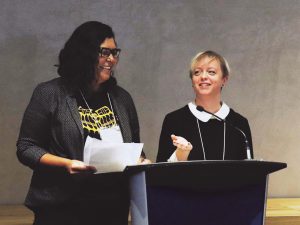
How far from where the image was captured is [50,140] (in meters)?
2.08

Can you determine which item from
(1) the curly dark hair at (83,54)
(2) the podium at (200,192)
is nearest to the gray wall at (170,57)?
(1) the curly dark hair at (83,54)

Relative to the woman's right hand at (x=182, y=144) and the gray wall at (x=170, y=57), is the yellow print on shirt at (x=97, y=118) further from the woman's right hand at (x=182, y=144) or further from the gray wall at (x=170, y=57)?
the gray wall at (x=170, y=57)

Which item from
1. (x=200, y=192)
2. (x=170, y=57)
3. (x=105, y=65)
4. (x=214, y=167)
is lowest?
(x=200, y=192)

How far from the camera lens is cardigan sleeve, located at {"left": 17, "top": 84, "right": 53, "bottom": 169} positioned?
2.04 metres

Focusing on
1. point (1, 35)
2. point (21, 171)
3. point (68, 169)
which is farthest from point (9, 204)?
point (68, 169)

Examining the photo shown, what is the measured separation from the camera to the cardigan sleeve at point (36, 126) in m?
2.04

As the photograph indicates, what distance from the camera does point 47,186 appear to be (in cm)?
204

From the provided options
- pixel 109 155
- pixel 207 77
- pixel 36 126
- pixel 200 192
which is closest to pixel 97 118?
pixel 36 126

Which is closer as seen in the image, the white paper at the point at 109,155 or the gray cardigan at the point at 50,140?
the white paper at the point at 109,155

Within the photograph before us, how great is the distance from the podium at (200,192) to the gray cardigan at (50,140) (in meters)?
0.33

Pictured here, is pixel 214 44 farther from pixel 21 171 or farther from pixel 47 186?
pixel 47 186

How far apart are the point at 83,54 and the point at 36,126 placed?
1.09 ft

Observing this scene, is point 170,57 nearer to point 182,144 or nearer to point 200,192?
point 182,144

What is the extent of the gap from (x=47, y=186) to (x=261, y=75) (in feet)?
9.48
